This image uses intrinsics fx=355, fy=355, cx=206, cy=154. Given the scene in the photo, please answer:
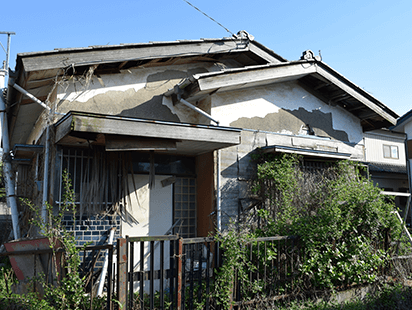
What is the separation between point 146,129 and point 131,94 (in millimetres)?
2183

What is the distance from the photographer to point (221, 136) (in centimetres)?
715

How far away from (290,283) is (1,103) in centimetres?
726

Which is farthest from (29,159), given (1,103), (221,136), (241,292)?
(241,292)

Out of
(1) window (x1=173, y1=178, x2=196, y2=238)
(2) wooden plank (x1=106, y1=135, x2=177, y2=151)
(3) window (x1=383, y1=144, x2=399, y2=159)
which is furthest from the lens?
(3) window (x1=383, y1=144, x2=399, y2=159)

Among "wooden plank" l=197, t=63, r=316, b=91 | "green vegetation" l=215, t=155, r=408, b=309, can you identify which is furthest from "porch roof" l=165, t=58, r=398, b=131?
"green vegetation" l=215, t=155, r=408, b=309

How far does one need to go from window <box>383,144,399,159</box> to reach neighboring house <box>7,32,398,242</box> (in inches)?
338

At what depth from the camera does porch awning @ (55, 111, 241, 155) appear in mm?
5828

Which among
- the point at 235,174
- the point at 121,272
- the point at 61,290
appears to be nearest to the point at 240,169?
the point at 235,174

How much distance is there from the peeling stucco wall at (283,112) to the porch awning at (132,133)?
1.57 metres

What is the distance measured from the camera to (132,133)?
616 centimetres

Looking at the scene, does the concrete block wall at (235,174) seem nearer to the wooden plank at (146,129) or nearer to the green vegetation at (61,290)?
the wooden plank at (146,129)

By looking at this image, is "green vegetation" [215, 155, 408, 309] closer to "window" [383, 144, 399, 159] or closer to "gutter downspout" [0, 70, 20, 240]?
"gutter downspout" [0, 70, 20, 240]

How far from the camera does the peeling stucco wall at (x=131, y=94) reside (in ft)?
24.5

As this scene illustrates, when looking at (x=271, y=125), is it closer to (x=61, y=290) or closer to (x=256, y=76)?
(x=256, y=76)
